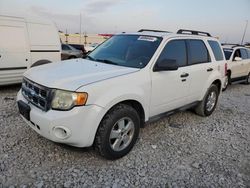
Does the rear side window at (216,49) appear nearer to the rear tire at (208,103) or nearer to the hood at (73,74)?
the rear tire at (208,103)

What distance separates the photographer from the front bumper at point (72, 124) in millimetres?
2945

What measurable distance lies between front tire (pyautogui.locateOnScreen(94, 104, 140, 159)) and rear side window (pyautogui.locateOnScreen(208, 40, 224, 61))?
2.94 m

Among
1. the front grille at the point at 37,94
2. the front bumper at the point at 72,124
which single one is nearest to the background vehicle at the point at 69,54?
the front grille at the point at 37,94

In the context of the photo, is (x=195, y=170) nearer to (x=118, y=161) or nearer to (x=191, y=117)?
(x=118, y=161)

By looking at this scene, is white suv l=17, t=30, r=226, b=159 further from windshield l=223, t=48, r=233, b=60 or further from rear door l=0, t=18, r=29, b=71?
windshield l=223, t=48, r=233, b=60

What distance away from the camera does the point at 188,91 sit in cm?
473

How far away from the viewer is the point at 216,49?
5742 mm

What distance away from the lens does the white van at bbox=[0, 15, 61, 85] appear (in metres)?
6.36

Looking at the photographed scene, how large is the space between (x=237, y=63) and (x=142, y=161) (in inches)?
321

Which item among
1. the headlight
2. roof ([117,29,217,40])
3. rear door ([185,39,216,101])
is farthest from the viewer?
rear door ([185,39,216,101])

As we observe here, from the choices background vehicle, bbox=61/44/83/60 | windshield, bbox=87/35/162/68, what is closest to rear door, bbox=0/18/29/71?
windshield, bbox=87/35/162/68

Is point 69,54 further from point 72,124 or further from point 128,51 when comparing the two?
point 72,124

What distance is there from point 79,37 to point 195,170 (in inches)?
1536

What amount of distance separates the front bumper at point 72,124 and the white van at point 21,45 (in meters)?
3.92
